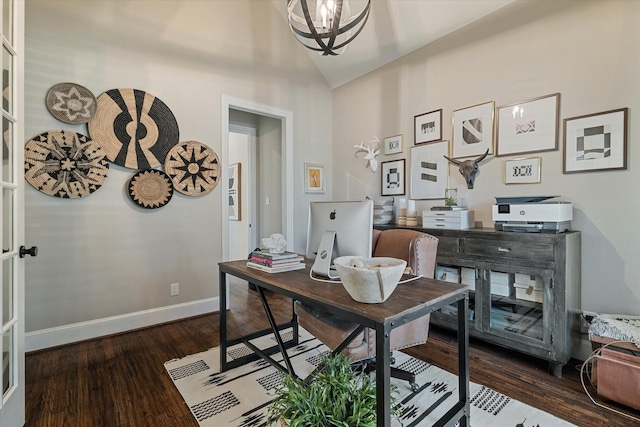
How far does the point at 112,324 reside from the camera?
2.67 meters

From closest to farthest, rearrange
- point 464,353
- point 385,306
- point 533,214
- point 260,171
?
point 385,306, point 464,353, point 533,214, point 260,171

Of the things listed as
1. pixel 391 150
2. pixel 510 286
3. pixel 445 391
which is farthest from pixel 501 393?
pixel 391 150

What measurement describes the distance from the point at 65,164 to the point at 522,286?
3640 mm

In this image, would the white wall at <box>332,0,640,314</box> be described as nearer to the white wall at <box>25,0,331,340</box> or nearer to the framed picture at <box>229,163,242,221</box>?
the white wall at <box>25,0,331,340</box>

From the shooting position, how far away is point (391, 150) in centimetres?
352

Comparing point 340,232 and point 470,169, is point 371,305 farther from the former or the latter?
point 470,169

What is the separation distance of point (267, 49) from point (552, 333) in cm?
390

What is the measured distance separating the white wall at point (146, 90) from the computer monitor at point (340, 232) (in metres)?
1.94

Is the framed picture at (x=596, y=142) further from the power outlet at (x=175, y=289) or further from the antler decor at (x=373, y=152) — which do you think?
the power outlet at (x=175, y=289)

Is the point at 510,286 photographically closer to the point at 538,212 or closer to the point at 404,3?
the point at 538,212

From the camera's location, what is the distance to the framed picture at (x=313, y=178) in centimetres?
406

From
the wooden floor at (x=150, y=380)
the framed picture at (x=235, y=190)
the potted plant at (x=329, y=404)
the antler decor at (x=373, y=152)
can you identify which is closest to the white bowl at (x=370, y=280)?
the potted plant at (x=329, y=404)

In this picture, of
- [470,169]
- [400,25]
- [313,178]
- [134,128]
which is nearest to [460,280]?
[470,169]

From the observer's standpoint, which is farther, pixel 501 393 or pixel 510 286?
pixel 510 286
